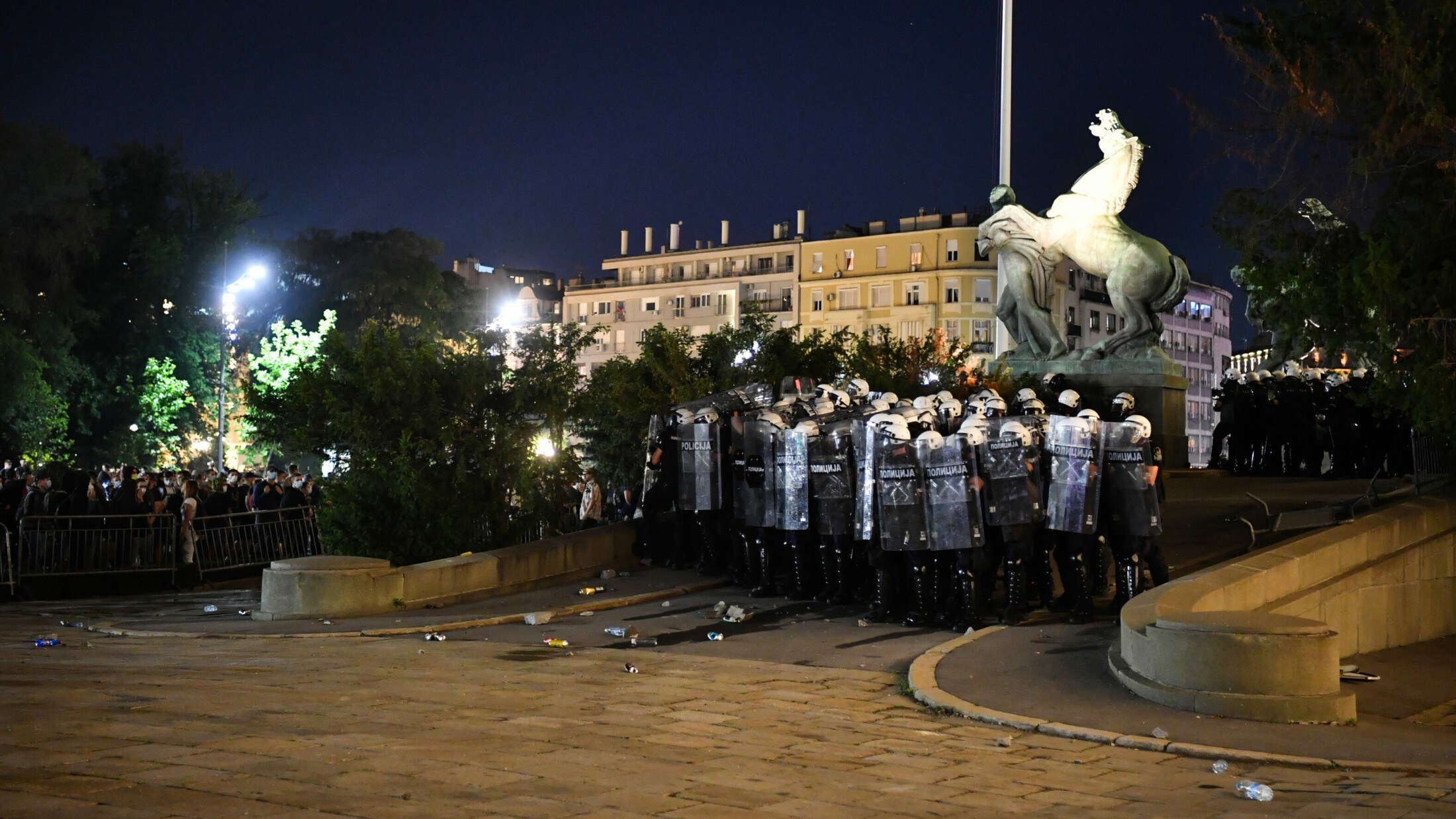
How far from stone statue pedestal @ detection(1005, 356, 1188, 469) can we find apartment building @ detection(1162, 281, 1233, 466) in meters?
89.1

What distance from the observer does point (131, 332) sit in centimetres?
5628

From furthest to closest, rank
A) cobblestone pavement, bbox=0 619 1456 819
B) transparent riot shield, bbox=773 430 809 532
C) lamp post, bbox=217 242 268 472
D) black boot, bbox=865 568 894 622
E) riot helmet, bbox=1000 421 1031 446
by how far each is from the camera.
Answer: lamp post, bbox=217 242 268 472, transparent riot shield, bbox=773 430 809 532, black boot, bbox=865 568 894 622, riot helmet, bbox=1000 421 1031 446, cobblestone pavement, bbox=0 619 1456 819

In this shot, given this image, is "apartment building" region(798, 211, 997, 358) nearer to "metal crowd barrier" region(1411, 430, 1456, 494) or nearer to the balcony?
the balcony

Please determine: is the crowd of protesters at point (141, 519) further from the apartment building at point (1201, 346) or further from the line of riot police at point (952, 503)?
the apartment building at point (1201, 346)

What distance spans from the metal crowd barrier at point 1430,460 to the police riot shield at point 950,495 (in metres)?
8.30

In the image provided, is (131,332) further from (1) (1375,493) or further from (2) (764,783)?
(2) (764,783)

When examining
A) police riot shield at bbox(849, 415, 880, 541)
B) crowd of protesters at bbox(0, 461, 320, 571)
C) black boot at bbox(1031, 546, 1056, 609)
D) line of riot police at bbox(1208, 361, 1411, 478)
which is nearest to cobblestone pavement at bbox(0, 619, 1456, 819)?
police riot shield at bbox(849, 415, 880, 541)

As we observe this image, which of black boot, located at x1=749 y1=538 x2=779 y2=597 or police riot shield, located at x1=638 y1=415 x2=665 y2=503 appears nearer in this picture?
black boot, located at x1=749 y1=538 x2=779 y2=597

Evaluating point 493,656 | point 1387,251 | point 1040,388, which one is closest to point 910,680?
point 493,656

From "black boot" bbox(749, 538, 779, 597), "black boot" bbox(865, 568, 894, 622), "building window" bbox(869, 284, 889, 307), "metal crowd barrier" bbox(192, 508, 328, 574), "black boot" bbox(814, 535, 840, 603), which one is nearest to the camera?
"black boot" bbox(865, 568, 894, 622)

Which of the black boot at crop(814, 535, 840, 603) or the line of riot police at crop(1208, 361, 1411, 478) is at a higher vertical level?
the line of riot police at crop(1208, 361, 1411, 478)

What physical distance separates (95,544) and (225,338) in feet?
131

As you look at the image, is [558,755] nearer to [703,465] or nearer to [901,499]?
[901,499]

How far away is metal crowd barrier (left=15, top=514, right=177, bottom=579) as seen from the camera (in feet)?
63.7
